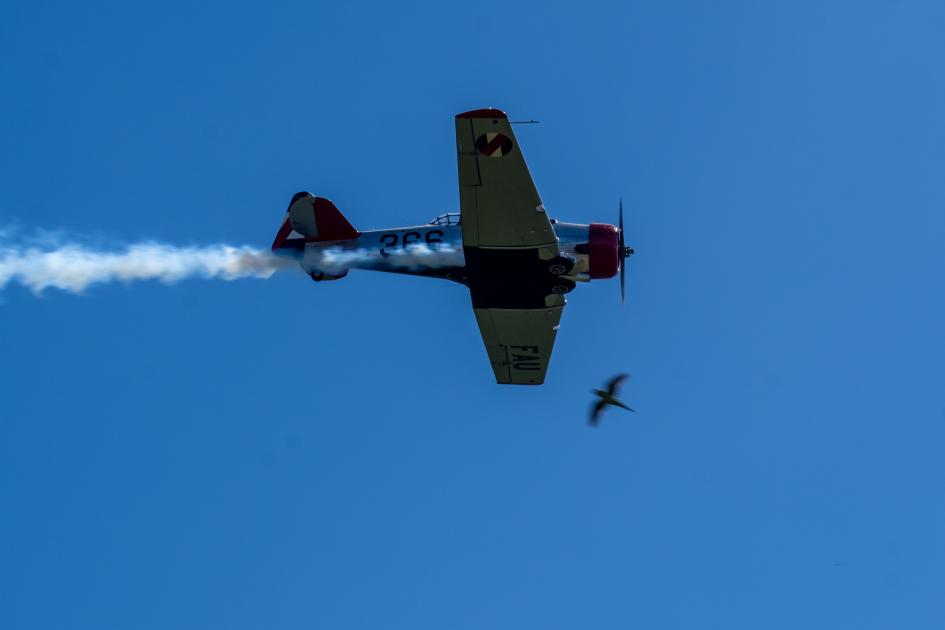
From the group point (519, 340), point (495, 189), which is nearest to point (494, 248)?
Answer: point (495, 189)

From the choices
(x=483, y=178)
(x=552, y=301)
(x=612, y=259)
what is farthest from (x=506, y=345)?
(x=483, y=178)

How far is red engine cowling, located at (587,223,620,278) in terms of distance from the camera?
23500mm

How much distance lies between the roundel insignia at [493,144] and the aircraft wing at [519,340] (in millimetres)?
4396

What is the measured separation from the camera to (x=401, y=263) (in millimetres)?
24516

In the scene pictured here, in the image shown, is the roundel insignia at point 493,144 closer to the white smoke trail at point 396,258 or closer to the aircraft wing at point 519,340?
the white smoke trail at point 396,258

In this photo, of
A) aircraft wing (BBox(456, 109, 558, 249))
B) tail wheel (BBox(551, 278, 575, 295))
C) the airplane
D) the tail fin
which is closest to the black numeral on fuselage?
the airplane

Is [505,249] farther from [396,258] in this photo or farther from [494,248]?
[396,258]

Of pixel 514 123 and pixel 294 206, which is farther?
pixel 294 206

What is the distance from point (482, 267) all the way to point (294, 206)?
4217mm

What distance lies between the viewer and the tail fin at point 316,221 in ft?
82.9

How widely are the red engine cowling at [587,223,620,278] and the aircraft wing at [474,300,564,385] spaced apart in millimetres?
1740

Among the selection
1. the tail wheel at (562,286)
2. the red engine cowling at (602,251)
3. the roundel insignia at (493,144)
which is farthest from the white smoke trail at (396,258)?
the roundel insignia at (493,144)

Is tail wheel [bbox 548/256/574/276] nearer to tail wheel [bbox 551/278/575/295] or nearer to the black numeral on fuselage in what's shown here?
tail wheel [bbox 551/278/575/295]

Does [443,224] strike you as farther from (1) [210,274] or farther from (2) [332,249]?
(1) [210,274]
